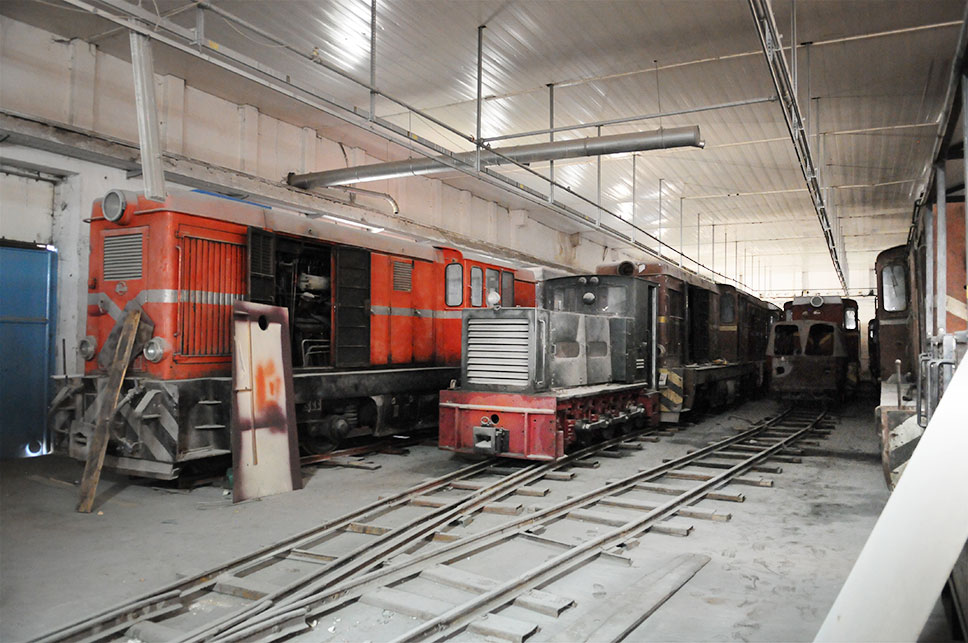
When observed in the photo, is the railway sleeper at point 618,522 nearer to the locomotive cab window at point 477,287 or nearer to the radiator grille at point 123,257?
the locomotive cab window at point 477,287

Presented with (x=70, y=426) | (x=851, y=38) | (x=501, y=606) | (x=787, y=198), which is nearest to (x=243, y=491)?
(x=70, y=426)

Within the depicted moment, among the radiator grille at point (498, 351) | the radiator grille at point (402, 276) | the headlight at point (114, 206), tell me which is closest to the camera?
the headlight at point (114, 206)

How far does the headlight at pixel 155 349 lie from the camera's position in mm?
6137

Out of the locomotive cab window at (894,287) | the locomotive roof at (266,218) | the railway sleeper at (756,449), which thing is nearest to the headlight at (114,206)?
the locomotive roof at (266,218)

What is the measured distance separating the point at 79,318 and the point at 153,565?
5.62 meters

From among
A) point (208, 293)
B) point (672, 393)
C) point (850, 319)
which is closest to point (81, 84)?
point (208, 293)

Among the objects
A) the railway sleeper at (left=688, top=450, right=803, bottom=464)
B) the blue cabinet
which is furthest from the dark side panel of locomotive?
the blue cabinet

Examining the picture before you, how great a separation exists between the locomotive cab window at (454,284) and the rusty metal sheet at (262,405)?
3.42m

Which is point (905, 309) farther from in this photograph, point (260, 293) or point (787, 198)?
point (260, 293)

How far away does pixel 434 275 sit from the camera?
966cm

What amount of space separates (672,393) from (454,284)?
426 cm

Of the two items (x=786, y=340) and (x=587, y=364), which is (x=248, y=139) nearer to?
(x=587, y=364)

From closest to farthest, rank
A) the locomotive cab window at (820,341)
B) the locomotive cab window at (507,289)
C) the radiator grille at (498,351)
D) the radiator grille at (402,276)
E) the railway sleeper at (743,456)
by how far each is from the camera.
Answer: the radiator grille at (498,351) → the railway sleeper at (743,456) → the radiator grille at (402,276) → the locomotive cab window at (507,289) → the locomotive cab window at (820,341)

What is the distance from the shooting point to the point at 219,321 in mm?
6762
